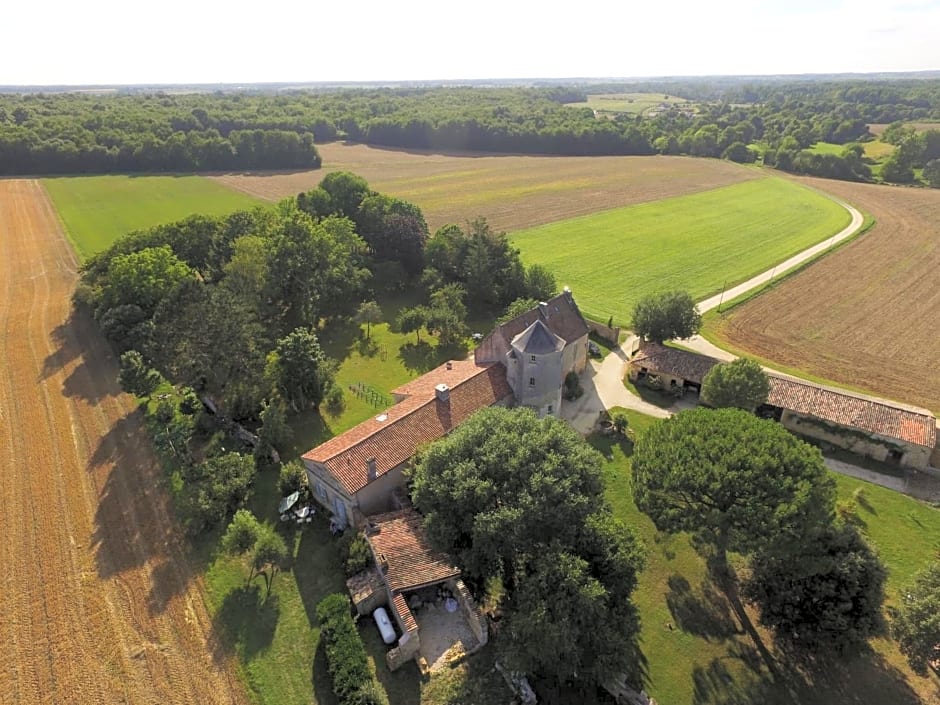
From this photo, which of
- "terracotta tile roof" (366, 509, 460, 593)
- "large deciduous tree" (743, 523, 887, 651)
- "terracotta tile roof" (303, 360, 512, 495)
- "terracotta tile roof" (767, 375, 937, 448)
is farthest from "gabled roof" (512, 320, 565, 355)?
"terracotta tile roof" (767, 375, 937, 448)

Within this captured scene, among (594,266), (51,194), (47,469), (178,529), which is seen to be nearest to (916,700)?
(178,529)

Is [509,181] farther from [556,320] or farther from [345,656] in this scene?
[345,656]

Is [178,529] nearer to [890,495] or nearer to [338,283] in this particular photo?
[338,283]

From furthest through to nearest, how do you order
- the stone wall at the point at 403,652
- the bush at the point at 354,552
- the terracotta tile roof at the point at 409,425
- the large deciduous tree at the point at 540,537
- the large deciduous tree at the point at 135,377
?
the large deciduous tree at the point at 135,377 → the terracotta tile roof at the point at 409,425 → the bush at the point at 354,552 → the stone wall at the point at 403,652 → the large deciduous tree at the point at 540,537

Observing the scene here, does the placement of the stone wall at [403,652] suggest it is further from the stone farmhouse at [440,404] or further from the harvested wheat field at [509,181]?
the harvested wheat field at [509,181]

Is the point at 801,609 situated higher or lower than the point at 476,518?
lower

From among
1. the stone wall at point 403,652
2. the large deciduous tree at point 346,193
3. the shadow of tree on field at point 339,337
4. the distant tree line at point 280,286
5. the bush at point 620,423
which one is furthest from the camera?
the large deciduous tree at point 346,193

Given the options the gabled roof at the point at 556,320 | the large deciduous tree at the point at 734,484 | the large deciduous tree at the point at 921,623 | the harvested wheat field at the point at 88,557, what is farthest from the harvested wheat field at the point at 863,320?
the harvested wheat field at the point at 88,557
